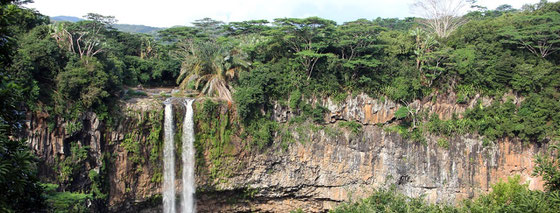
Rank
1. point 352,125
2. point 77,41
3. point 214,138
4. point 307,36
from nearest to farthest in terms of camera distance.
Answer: point 77,41 → point 214,138 → point 352,125 → point 307,36

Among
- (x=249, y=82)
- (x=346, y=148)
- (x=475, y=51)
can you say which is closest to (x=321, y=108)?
(x=346, y=148)

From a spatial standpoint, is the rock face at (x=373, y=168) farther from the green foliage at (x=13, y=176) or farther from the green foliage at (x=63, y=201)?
the green foliage at (x=13, y=176)

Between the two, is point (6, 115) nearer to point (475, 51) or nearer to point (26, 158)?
point (26, 158)

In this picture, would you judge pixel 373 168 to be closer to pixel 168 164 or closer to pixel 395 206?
pixel 395 206

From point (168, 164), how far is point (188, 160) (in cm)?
97

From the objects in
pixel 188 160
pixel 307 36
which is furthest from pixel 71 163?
pixel 307 36

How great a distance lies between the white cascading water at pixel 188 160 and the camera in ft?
58.2

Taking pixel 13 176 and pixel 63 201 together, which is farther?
pixel 63 201

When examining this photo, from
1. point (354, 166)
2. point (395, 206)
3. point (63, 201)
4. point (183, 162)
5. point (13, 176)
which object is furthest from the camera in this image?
point (354, 166)

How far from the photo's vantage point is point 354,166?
19.6m

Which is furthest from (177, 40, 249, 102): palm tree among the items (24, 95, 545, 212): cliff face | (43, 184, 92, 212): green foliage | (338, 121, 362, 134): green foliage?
(43, 184, 92, 212): green foliage

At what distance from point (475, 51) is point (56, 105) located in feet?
70.6

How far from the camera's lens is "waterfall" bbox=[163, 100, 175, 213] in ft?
56.9

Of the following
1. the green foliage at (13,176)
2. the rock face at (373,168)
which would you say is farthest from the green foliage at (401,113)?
the green foliage at (13,176)
